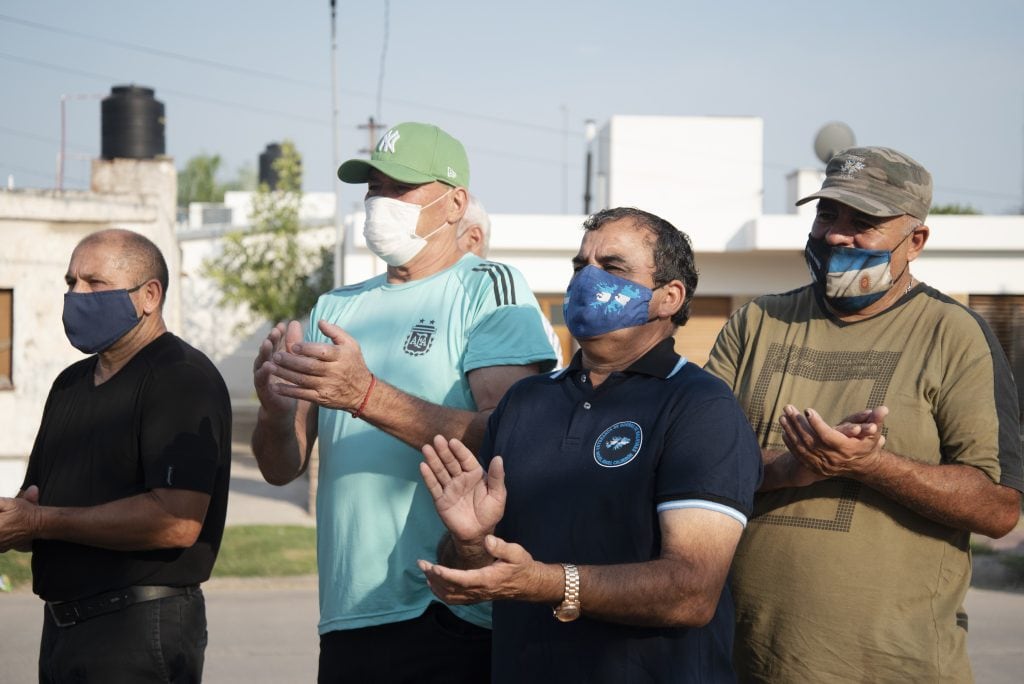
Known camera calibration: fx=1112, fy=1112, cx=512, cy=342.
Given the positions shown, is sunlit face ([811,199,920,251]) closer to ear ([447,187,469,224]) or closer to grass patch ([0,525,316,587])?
ear ([447,187,469,224])

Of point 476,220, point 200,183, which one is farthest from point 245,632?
point 200,183

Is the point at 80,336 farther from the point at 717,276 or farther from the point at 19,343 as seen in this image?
the point at 717,276

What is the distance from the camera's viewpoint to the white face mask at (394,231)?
350 cm

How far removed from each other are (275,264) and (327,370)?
26314 millimetres

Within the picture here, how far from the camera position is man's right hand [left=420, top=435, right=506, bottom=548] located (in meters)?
2.48

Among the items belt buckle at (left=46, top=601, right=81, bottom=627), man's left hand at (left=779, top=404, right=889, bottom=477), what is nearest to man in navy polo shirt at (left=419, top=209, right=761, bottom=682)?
man's left hand at (left=779, top=404, right=889, bottom=477)

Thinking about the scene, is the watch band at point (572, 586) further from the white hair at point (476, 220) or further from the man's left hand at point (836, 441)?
the white hair at point (476, 220)

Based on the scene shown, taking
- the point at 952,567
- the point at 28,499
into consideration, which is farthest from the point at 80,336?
the point at 952,567

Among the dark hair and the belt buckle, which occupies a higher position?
the dark hair

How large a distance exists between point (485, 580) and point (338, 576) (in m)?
1.22

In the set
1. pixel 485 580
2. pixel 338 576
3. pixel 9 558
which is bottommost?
pixel 9 558

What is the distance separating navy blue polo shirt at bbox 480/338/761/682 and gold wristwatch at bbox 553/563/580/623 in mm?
219

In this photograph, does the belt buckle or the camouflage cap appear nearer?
the camouflage cap

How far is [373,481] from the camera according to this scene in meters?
3.32
